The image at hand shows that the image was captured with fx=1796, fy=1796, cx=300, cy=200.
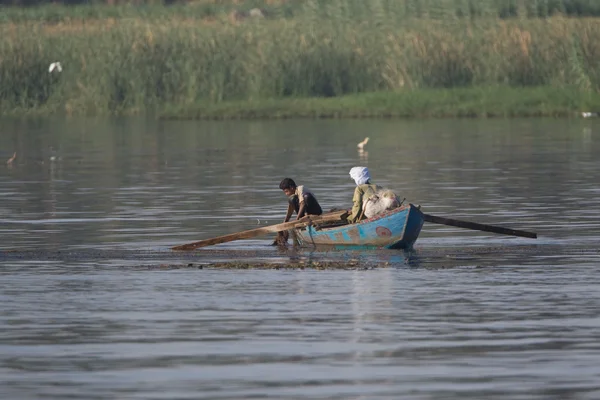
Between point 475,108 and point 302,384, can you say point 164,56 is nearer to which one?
point 475,108

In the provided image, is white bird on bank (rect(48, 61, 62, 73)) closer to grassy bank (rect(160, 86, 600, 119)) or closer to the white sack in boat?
grassy bank (rect(160, 86, 600, 119))

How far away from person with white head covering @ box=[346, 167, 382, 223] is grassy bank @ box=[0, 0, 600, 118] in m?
29.7

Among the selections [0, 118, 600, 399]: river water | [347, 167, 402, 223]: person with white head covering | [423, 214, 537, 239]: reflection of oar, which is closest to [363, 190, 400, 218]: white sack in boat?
[347, 167, 402, 223]: person with white head covering

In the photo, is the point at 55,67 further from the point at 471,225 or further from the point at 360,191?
the point at 471,225

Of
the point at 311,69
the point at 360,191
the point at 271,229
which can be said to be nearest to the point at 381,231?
the point at 360,191

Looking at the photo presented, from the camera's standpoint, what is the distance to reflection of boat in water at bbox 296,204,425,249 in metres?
20.2

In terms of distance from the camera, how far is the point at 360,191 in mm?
20812

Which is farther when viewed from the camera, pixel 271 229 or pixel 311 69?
pixel 311 69

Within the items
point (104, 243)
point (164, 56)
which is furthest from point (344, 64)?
point (104, 243)

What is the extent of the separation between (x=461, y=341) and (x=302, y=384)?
81.0 inches

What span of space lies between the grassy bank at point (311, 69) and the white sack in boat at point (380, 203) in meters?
29.9

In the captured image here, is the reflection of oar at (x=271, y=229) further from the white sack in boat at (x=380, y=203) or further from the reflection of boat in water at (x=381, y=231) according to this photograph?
the white sack in boat at (x=380, y=203)

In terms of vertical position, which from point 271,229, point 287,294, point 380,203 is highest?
point 380,203

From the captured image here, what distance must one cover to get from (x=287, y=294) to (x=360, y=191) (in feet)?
12.8
